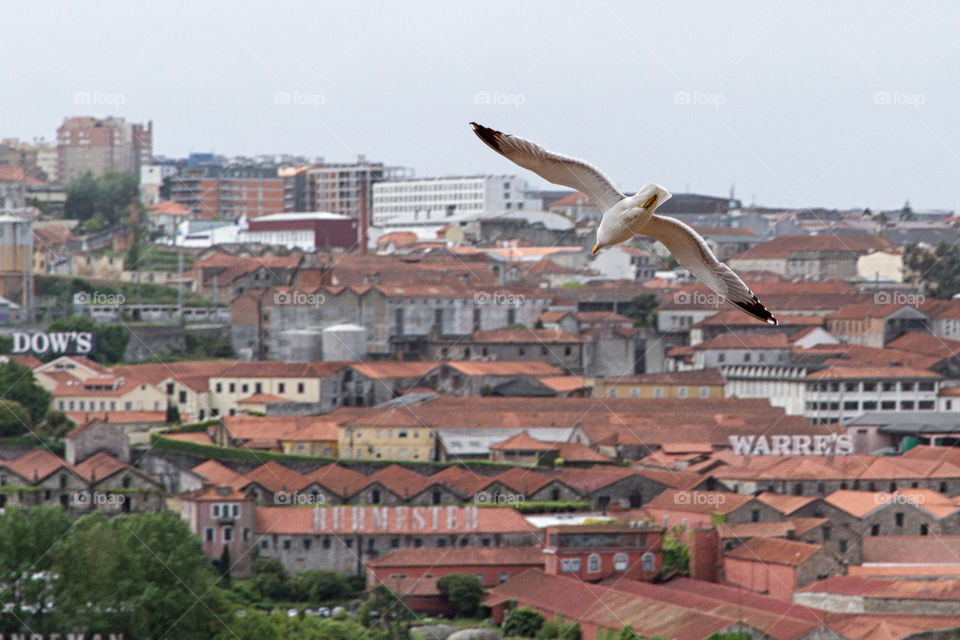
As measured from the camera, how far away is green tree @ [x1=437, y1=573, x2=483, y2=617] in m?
11.5

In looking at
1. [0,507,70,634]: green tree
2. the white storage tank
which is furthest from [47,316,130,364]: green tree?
[0,507,70,634]: green tree

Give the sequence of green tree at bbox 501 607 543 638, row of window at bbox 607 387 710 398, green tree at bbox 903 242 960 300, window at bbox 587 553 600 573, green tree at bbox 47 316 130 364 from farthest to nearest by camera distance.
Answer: green tree at bbox 903 242 960 300
green tree at bbox 47 316 130 364
row of window at bbox 607 387 710 398
window at bbox 587 553 600 573
green tree at bbox 501 607 543 638

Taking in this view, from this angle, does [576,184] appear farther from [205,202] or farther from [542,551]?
[205,202]

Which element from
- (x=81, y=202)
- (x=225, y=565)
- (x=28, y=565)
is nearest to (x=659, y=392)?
(x=225, y=565)

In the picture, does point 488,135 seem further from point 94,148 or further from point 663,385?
point 94,148

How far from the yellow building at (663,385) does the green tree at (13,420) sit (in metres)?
5.75

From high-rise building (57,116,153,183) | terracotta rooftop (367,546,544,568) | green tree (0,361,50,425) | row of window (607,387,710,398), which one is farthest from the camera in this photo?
high-rise building (57,116,153,183)

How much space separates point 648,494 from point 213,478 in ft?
10.8

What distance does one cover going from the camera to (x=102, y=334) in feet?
67.1

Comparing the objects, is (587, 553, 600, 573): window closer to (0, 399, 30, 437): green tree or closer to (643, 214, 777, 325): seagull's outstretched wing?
(0, 399, 30, 437): green tree

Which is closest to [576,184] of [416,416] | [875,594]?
[875,594]

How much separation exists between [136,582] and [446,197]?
28.6 meters

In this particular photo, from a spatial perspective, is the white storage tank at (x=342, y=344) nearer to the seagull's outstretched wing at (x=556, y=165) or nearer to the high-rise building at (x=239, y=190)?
the high-rise building at (x=239, y=190)

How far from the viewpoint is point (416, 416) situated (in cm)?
1633
